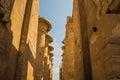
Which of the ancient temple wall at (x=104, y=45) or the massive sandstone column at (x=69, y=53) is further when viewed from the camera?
the massive sandstone column at (x=69, y=53)

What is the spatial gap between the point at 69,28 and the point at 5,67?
9.80m

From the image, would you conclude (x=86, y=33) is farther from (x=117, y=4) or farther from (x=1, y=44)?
(x=1, y=44)

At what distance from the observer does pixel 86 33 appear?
6141 millimetres

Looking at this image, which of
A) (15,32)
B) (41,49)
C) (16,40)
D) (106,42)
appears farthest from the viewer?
(41,49)

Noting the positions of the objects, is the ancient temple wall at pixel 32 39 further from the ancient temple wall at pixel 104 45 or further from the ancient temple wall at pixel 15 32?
the ancient temple wall at pixel 104 45

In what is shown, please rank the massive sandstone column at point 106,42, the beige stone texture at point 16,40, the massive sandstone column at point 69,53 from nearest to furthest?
the massive sandstone column at point 106,42, the beige stone texture at point 16,40, the massive sandstone column at point 69,53

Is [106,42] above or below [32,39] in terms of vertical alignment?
below

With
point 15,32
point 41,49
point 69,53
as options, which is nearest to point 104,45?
point 15,32

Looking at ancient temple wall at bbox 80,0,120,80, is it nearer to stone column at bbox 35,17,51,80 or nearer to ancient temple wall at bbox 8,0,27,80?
ancient temple wall at bbox 8,0,27,80

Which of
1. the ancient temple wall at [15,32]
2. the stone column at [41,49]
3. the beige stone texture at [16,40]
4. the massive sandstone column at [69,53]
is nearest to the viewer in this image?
the beige stone texture at [16,40]

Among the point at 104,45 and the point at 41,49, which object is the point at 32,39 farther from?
the point at 41,49

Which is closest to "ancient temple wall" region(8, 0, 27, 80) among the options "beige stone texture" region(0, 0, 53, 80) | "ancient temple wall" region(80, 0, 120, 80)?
"beige stone texture" region(0, 0, 53, 80)

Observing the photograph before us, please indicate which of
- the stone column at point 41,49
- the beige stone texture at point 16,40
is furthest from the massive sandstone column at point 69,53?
the beige stone texture at point 16,40

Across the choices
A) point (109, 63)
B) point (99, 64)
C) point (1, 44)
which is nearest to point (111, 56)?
point (109, 63)
